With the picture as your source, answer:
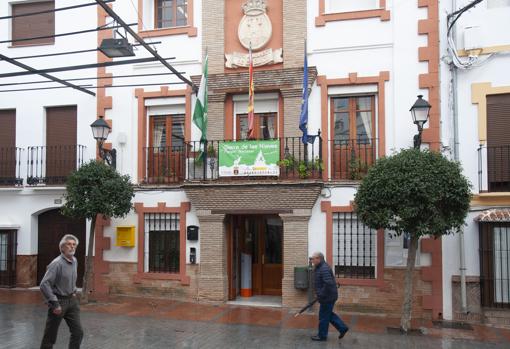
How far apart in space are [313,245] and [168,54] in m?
5.91

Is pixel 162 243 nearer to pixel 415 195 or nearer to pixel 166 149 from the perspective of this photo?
pixel 166 149

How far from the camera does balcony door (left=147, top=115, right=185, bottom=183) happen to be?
12.8 meters

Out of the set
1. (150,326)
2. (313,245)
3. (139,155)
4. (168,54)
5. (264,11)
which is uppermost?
(264,11)

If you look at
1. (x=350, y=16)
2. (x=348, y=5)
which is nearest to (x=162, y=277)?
(x=350, y=16)

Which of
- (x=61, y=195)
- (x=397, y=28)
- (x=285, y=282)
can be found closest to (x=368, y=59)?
(x=397, y=28)

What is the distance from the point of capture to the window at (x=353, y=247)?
37.1ft

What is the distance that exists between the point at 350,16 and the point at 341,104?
2.00 metres

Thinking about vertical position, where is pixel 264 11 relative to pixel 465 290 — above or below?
above

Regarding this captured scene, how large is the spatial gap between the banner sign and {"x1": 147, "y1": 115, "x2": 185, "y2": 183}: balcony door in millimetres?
1352

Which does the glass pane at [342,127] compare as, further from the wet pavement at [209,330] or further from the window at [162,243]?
the window at [162,243]

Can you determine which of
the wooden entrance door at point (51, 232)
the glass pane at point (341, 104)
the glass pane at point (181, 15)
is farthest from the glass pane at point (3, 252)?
the glass pane at point (341, 104)

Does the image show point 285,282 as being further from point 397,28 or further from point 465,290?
point 397,28

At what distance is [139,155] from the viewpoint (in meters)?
12.9

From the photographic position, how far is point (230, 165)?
1185cm
